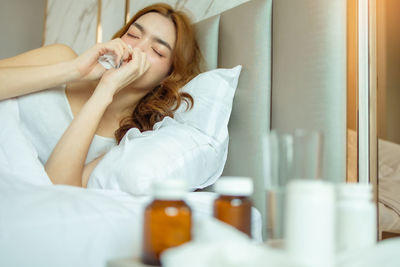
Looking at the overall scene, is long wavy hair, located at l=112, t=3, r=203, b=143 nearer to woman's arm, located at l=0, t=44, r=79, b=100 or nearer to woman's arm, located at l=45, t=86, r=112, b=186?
woman's arm, located at l=45, t=86, r=112, b=186

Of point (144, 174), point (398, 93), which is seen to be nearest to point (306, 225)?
point (144, 174)

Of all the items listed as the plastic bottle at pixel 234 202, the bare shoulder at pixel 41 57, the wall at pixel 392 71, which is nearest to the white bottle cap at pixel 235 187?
the plastic bottle at pixel 234 202

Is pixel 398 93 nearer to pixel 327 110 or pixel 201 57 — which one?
pixel 327 110

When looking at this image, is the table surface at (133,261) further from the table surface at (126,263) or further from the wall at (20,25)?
the wall at (20,25)

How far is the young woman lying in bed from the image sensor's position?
118cm

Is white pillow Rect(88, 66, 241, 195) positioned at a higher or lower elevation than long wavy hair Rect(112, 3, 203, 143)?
lower

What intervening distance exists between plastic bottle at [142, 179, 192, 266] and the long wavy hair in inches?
41.3

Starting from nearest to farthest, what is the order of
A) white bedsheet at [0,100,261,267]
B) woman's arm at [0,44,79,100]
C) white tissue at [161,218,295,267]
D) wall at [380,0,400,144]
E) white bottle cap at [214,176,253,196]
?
white tissue at [161,218,295,267], white bottle cap at [214,176,253,196], white bedsheet at [0,100,261,267], wall at [380,0,400,144], woman's arm at [0,44,79,100]

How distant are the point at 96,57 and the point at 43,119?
0.32 meters

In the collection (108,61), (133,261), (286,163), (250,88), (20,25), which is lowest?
(133,261)

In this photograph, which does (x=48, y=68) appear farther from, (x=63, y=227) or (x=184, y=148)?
(x=63, y=227)

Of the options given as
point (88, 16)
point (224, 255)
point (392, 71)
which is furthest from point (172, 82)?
point (88, 16)

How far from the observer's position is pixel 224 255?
1.34 feet

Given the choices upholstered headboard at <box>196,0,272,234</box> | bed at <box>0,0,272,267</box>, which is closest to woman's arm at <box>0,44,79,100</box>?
bed at <box>0,0,272,267</box>
